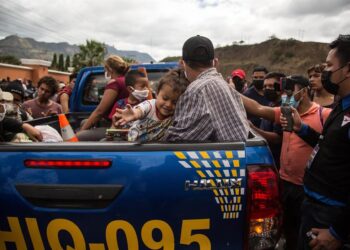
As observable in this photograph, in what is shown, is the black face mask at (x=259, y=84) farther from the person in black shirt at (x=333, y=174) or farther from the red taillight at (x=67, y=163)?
the red taillight at (x=67, y=163)

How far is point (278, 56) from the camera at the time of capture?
6656 cm

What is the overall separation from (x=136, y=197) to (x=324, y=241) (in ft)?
3.74

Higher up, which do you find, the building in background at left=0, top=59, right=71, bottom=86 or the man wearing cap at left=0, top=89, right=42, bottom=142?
the building in background at left=0, top=59, right=71, bottom=86

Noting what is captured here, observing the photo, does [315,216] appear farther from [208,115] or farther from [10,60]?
[10,60]

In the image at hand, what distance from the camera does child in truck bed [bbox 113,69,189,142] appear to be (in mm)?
2312

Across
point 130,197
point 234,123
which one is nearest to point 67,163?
point 130,197

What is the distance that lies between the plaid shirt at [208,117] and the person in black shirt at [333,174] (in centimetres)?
51

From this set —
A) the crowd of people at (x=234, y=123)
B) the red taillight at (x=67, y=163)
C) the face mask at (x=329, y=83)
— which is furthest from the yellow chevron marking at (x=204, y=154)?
the face mask at (x=329, y=83)

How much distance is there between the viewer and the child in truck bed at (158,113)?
2.31 meters

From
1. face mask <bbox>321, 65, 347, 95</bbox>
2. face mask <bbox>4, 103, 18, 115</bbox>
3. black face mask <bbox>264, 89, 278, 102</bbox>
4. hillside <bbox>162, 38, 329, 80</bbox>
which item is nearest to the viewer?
face mask <bbox>321, 65, 347, 95</bbox>

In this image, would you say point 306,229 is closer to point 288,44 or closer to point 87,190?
point 87,190

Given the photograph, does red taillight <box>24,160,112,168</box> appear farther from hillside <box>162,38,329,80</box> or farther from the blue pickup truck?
hillside <box>162,38,329,80</box>

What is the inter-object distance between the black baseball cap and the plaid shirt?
25 cm

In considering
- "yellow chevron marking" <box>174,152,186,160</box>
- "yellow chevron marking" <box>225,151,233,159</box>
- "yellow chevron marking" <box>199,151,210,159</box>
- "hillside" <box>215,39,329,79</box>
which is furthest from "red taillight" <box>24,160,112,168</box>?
"hillside" <box>215,39,329,79</box>
